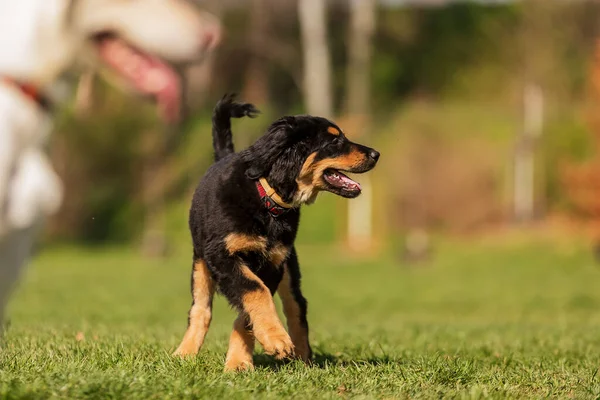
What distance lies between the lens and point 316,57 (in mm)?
32125

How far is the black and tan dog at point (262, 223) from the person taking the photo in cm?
539

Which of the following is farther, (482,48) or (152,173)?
(482,48)

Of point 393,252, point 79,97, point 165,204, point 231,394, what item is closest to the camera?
point 79,97

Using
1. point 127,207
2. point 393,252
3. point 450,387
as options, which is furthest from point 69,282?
point 450,387

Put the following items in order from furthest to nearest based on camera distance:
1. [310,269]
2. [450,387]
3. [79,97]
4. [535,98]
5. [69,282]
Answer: [535,98] < [310,269] < [69,282] < [450,387] < [79,97]

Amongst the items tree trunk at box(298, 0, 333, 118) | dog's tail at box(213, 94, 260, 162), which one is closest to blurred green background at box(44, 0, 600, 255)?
tree trunk at box(298, 0, 333, 118)

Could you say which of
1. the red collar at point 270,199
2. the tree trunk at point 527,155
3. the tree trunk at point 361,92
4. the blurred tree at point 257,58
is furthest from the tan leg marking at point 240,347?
the blurred tree at point 257,58

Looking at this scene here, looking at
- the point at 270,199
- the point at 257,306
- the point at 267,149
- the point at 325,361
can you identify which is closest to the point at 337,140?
the point at 267,149

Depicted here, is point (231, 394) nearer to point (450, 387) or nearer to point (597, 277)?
point (450, 387)

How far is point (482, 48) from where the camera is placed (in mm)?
39188

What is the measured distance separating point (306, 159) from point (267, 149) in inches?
10.6

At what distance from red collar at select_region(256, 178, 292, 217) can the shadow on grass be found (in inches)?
34.0

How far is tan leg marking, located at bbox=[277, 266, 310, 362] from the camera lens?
605cm

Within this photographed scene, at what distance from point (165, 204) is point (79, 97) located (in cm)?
3401
